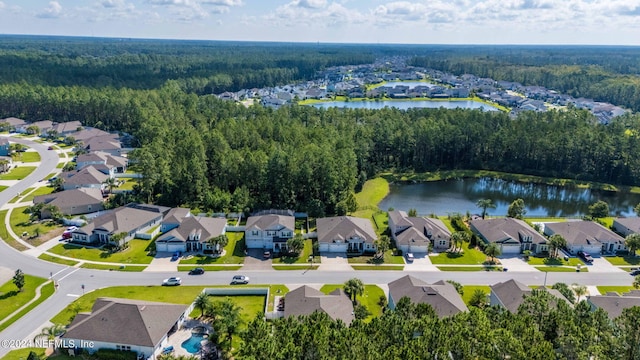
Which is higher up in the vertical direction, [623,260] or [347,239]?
[347,239]

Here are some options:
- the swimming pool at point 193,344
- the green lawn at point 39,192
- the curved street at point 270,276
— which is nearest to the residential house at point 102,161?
the green lawn at point 39,192

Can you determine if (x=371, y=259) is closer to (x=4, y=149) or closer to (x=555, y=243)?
(x=555, y=243)

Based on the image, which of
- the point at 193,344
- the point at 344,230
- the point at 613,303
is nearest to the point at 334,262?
the point at 344,230

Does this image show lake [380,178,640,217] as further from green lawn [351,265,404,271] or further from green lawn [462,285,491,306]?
green lawn [462,285,491,306]

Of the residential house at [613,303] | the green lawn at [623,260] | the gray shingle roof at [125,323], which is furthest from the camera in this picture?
the green lawn at [623,260]

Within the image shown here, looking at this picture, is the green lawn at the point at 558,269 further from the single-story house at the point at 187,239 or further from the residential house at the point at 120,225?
the residential house at the point at 120,225

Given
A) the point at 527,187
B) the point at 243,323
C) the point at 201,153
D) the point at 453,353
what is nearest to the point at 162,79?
the point at 201,153
